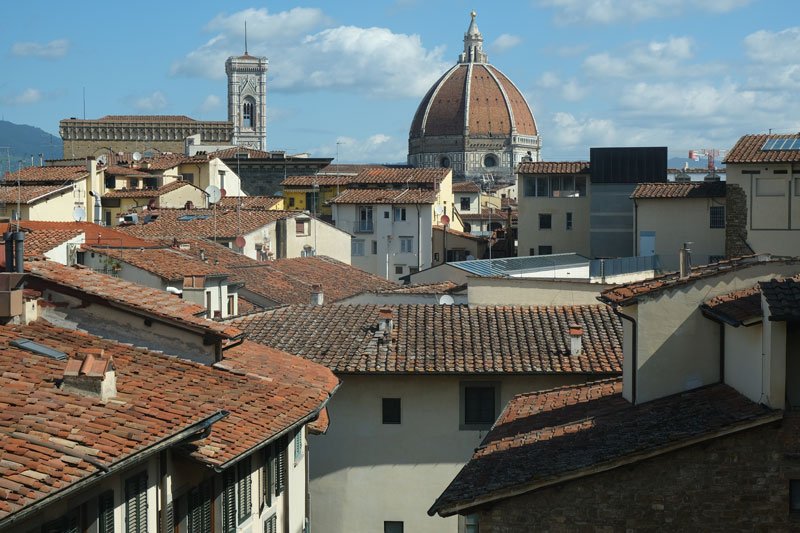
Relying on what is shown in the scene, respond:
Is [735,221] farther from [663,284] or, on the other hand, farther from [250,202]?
[663,284]

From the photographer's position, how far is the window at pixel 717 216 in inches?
1789

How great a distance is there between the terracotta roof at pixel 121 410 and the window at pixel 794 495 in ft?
15.1

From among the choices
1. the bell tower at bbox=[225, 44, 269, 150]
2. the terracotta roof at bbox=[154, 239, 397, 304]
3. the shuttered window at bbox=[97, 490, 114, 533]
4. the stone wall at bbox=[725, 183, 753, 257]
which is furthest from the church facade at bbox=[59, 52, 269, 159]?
the shuttered window at bbox=[97, 490, 114, 533]

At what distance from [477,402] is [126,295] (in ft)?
24.6

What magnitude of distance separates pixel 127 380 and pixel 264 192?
217ft

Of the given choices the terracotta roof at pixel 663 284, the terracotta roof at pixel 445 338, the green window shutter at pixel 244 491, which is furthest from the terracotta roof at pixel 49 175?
the green window shutter at pixel 244 491

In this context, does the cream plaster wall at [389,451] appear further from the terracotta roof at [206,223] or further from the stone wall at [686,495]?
the terracotta roof at [206,223]

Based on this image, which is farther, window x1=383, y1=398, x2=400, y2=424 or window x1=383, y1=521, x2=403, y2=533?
window x1=383, y1=521, x2=403, y2=533

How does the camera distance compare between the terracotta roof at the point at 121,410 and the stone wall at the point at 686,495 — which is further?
the stone wall at the point at 686,495

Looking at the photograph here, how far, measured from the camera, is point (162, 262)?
3127 centimetres

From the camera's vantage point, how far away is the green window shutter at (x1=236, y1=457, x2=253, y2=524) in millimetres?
13609

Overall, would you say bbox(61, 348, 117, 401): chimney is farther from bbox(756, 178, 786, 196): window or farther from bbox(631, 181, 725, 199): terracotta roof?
bbox(631, 181, 725, 199): terracotta roof

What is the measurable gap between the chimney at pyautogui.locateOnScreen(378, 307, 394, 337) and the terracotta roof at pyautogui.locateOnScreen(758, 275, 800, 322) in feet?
35.4

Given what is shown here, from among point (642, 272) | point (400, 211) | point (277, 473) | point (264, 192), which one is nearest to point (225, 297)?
point (642, 272)
